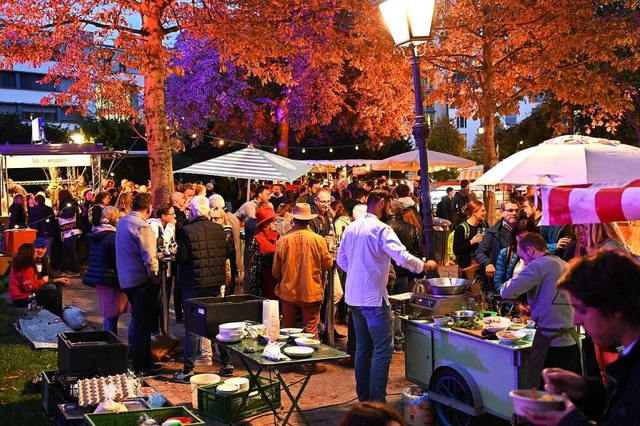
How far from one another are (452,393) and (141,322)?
3.55 meters

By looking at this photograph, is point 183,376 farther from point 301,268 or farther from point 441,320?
point 441,320

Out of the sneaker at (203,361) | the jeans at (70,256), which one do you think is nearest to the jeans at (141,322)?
the sneaker at (203,361)

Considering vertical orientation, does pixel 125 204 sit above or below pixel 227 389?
above

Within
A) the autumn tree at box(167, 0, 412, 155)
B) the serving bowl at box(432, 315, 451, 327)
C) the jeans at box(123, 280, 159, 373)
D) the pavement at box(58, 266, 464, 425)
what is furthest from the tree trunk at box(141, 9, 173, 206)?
the autumn tree at box(167, 0, 412, 155)

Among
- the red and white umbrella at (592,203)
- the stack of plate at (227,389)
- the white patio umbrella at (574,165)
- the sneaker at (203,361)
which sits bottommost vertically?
the sneaker at (203,361)

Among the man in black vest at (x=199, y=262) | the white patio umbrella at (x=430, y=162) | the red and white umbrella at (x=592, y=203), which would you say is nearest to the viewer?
the red and white umbrella at (x=592, y=203)

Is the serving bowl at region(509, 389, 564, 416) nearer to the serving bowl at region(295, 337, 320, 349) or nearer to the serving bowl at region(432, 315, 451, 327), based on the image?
the serving bowl at region(295, 337, 320, 349)

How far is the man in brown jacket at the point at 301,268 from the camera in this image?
316 inches

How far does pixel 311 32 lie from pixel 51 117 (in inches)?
2303

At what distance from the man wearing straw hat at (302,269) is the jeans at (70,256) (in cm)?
861

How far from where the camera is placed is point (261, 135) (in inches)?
1356

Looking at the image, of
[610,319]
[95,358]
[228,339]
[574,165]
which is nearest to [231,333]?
[228,339]

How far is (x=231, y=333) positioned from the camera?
6102 millimetres

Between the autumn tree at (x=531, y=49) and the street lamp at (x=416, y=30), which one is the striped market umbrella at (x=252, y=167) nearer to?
the autumn tree at (x=531, y=49)
